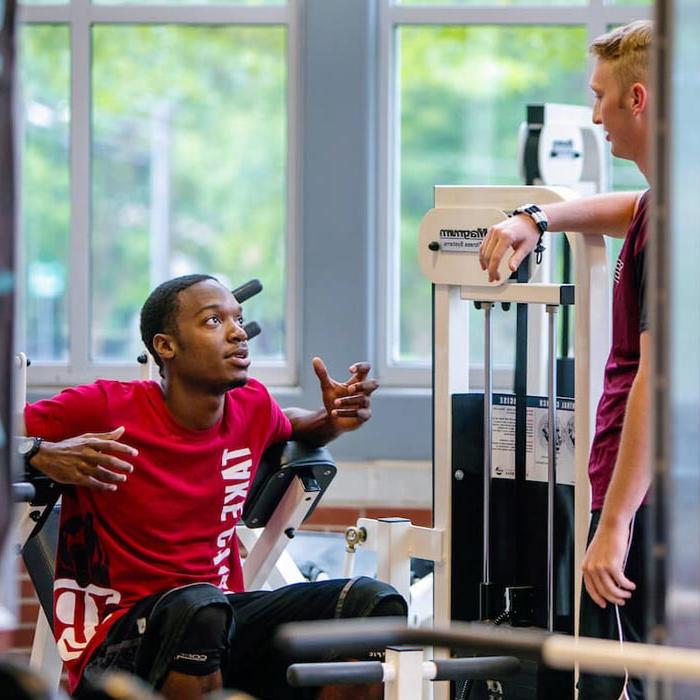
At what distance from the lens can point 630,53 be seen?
1979 millimetres

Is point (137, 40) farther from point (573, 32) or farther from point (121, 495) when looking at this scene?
point (121, 495)

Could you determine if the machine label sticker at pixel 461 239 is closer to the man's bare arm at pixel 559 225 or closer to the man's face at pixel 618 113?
the man's bare arm at pixel 559 225

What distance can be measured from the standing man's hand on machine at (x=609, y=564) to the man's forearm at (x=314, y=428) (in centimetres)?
77

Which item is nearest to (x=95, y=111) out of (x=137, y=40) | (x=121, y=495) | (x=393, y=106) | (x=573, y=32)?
(x=137, y=40)

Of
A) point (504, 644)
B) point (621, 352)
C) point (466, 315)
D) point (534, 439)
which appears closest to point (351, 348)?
point (466, 315)

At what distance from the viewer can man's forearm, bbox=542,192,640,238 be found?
2211 mm

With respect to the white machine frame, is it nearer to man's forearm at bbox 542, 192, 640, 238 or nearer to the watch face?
man's forearm at bbox 542, 192, 640, 238

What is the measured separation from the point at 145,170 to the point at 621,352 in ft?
7.01

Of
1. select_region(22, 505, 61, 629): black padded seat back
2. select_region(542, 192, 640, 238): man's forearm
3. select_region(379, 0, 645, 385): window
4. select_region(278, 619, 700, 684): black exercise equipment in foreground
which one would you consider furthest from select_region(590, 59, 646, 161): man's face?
select_region(379, 0, 645, 385): window

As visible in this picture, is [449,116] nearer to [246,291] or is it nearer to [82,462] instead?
[246,291]

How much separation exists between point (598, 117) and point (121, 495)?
1068 millimetres

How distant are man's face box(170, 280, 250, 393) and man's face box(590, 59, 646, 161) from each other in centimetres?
81

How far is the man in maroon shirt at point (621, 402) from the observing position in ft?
6.14

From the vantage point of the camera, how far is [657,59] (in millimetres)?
1117
